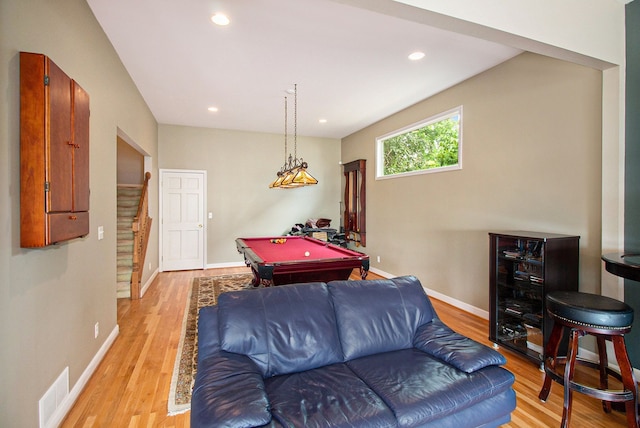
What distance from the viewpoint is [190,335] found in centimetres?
326

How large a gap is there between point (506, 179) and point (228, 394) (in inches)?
140

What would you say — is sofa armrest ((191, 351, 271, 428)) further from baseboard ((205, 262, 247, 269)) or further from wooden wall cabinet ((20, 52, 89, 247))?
baseboard ((205, 262, 247, 269))

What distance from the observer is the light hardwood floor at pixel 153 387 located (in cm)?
200

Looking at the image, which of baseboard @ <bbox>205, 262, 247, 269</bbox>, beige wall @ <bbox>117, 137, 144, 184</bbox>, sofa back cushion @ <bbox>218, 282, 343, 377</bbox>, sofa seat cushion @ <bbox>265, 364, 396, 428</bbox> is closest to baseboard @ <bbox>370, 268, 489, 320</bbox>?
sofa back cushion @ <bbox>218, 282, 343, 377</bbox>

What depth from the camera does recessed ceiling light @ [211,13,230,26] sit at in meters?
2.63

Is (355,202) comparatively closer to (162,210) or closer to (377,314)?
(162,210)

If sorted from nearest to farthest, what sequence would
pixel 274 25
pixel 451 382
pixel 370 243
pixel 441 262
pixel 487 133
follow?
pixel 451 382, pixel 274 25, pixel 487 133, pixel 441 262, pixel 370 243

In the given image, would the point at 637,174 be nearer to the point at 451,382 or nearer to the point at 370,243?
the point at 451,382

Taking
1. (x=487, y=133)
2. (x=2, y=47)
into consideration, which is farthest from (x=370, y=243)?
(x=2, y=47)

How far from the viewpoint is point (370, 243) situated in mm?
6340

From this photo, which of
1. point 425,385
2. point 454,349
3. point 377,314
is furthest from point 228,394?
point 454,349

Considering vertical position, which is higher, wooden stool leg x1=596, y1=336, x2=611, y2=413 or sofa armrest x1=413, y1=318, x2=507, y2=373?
sofa armrest x1=413, y1=318, x2=507, y2=373

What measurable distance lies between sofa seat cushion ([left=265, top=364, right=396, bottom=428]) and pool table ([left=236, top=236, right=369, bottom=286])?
1641 millimetres

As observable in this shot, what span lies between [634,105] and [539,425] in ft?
8.16
